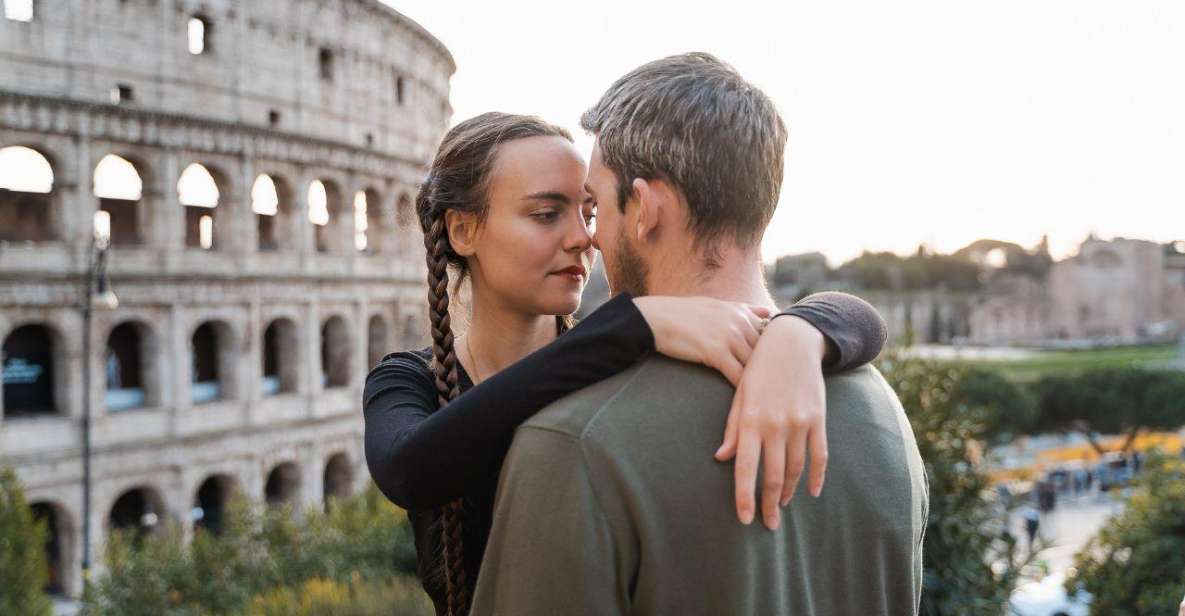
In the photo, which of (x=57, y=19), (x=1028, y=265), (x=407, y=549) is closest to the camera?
(x=407, y=549)

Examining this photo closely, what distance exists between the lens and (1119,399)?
2886cm

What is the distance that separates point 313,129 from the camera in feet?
69.1

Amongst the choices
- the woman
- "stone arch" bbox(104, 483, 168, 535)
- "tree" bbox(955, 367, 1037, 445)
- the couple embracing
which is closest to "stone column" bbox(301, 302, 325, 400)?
"stone arch" bbox(104, 483, 168, 535)

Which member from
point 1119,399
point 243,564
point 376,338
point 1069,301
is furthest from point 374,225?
point 1069,301

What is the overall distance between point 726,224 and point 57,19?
19254 mm

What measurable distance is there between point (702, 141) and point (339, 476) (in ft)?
73.3

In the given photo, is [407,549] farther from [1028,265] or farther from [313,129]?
[1028,265]

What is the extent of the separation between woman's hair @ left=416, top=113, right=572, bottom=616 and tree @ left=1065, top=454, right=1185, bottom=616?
7296 millimetres

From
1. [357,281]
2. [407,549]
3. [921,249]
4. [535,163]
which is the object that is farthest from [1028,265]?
[535,163]

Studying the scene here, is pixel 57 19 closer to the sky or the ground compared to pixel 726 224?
closer to the sky

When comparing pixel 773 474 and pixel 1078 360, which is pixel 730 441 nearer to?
pixel 773 474

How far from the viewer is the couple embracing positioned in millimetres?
1312

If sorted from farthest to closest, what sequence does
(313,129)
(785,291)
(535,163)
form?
(785,291) < (313,129) < (535,163)

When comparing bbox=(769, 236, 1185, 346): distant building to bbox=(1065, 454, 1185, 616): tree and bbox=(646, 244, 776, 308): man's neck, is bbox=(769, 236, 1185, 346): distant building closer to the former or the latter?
bbox=(1065, 454, 1185, 616): tree
